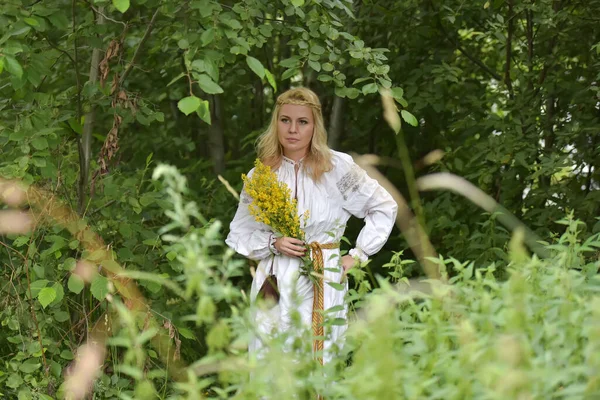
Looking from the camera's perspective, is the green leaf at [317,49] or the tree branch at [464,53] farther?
the tree branch at [464,53]

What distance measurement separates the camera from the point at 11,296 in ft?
12.8

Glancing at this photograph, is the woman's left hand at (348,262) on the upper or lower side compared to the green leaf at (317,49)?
lower

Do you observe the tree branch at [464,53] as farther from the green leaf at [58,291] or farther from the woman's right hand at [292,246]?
the green leaf at [58,291]

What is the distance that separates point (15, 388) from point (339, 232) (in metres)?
1.49

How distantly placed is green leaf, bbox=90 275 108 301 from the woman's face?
94 centimetres

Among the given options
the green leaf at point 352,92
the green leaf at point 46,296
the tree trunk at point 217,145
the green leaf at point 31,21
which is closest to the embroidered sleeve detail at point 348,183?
the green leaf at point 352,92

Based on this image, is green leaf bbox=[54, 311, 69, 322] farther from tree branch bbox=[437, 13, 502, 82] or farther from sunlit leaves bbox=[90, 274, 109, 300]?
tree branch bbox=[437, 13, 502, 82]

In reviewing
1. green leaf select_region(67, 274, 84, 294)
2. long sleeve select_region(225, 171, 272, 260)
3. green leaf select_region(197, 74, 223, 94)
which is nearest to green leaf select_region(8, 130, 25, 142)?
green leaf select_region(67, 274, 84, 294)

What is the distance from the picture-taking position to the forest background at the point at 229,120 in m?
3.55

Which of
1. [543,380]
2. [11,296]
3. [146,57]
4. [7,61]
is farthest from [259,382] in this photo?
[146,57]

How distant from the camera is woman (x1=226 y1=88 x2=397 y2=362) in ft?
11.9

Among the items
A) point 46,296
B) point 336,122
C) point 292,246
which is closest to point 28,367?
point 46,296

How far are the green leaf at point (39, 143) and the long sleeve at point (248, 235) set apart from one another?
2.68 feet

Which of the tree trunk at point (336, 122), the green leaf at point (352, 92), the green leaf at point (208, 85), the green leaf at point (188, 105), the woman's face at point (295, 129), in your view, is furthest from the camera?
the tree trunk at point (336, 122)
